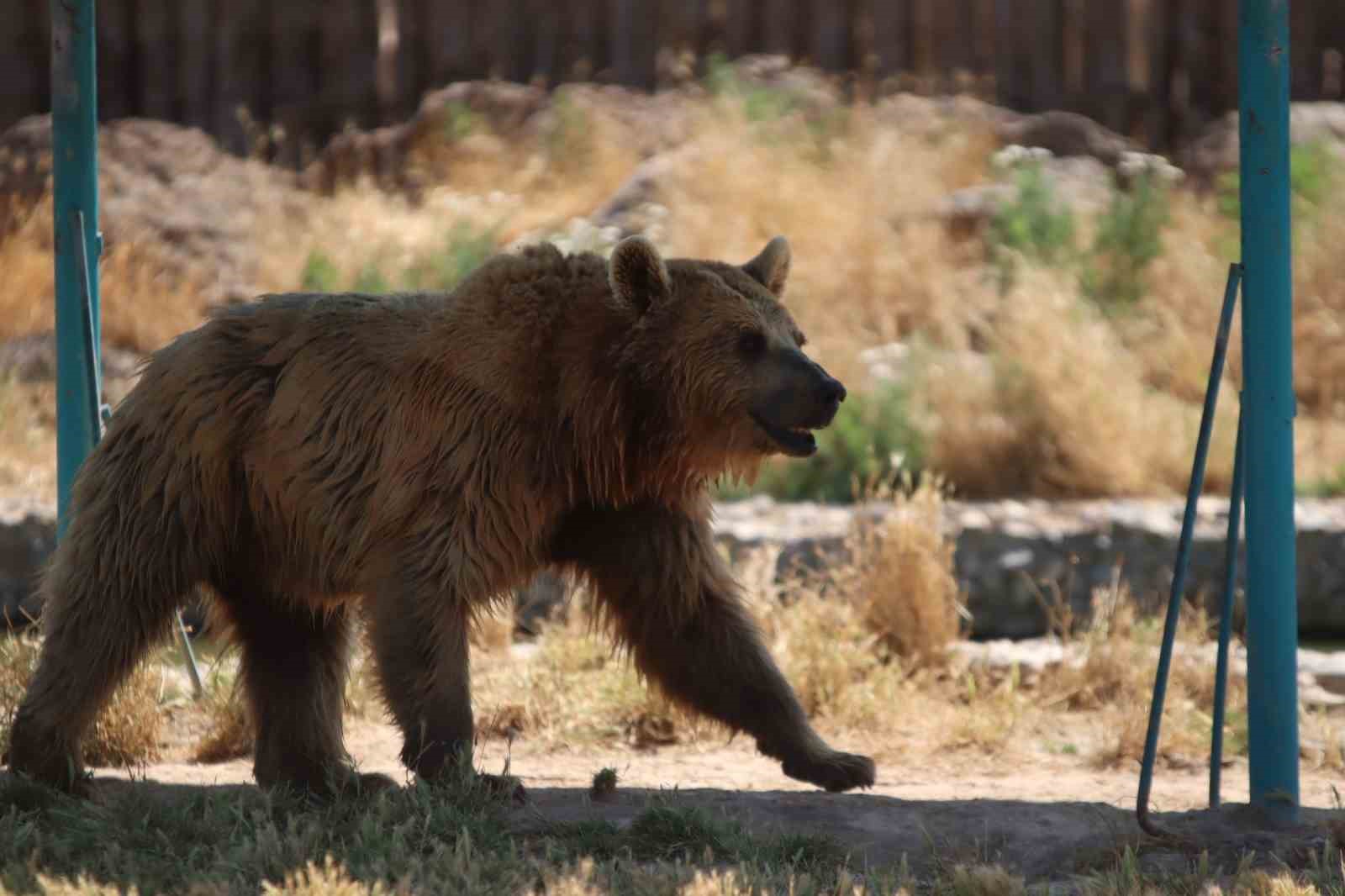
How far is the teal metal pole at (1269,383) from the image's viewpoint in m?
4.95

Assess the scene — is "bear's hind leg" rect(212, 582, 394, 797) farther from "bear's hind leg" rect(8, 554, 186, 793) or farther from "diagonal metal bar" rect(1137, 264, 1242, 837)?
"diagonal metal bar" rect(1137, 264, 1242, 837)

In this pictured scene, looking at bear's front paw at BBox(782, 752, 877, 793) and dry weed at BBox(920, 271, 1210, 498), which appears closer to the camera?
bear's front paw at BBox(782, 752, 877, 793)

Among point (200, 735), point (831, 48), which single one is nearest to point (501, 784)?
point (200, 735)

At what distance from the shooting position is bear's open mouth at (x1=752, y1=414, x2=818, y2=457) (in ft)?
16.7

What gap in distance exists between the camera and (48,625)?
5.43m

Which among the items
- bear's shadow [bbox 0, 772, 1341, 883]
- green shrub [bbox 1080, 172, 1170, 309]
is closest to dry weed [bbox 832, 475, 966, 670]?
bear's shadow [bbox 0, 772, 1341, 883]

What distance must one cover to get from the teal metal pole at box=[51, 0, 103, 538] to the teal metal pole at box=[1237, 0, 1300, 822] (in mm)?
3821

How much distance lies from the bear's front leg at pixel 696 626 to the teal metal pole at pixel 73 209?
2.05m

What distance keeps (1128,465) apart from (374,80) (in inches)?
386

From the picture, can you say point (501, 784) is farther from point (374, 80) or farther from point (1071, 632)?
point (374, 80)

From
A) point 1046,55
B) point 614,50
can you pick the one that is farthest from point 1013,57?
point 614,50

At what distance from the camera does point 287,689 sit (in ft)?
18.8

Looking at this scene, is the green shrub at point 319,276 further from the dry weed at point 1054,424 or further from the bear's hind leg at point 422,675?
the bear's hind leg at point 422,675

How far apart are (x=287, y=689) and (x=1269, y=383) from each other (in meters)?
3.08
